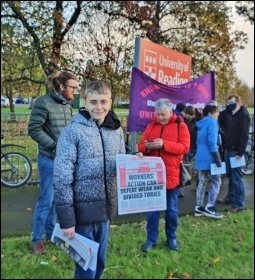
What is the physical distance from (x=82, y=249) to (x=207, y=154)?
3.20m

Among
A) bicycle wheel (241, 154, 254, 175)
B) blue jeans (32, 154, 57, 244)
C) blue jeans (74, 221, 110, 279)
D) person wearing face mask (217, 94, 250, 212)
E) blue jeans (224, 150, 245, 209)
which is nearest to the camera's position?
blue jeans (74, 221, 110, 279)

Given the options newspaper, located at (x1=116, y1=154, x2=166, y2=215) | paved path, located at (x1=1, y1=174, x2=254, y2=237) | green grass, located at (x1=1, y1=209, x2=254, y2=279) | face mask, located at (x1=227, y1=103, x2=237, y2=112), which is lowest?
green grass, located at (x1=1, y1=209, x2=254, y2=279)

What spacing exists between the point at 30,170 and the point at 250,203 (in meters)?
3.39

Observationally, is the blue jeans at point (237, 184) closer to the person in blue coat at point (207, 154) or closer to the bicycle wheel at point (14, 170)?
the person in blue coat at point (207, 154)

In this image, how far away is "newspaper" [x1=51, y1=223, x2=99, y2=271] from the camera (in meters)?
1.67

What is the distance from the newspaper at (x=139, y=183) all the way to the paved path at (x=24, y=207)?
9.59 ft

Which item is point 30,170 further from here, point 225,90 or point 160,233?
point 225,90

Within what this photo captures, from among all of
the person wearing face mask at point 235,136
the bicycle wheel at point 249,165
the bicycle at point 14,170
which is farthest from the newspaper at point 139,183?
the bicycle wheel at point 249,165

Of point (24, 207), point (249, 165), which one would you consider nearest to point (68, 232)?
point (24, 207)

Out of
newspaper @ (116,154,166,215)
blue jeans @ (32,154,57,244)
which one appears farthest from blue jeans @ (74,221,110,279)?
blue jeans @ (32,154,57,244)

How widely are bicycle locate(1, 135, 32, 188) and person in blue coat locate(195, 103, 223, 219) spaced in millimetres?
2560

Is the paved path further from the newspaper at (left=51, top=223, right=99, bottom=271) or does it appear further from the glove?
the newspaper at (left=51, top=223, right=99, bottom=271)

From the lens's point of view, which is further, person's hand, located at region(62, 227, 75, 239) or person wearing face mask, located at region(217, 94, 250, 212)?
person wearing face mask, located at region(217, 94, 250, 212)

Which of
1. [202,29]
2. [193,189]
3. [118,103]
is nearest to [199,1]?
[202,29]
